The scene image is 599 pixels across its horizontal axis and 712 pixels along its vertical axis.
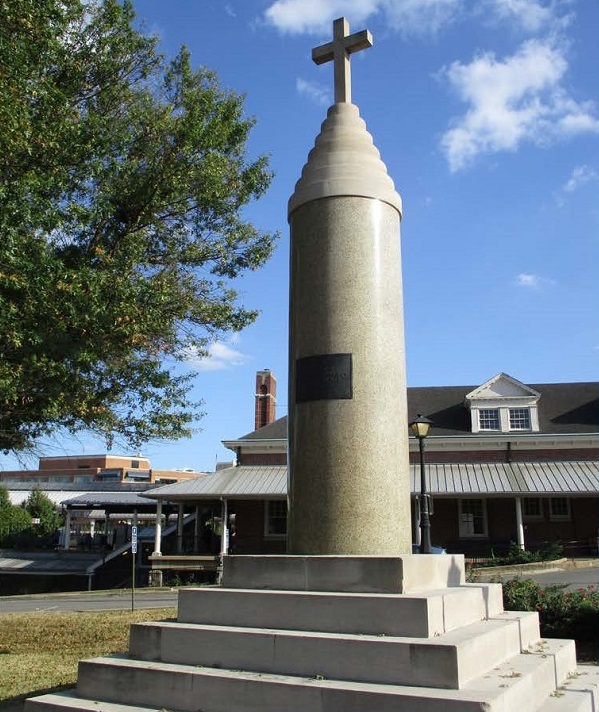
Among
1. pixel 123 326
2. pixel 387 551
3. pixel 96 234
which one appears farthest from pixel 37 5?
pixel 387 551

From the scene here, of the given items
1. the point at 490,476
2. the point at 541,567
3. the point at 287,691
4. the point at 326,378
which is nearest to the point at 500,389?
the point at 490,476

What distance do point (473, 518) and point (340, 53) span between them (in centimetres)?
2616

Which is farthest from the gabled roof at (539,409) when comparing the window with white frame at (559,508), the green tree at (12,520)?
the green tree at (12,520)

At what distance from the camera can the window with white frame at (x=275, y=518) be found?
31.8m

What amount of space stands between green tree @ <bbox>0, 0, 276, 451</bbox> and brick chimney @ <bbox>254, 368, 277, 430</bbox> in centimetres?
2454

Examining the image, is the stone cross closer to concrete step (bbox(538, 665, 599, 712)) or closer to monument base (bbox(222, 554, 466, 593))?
monument base (bbox(222, 554, 466, 593))

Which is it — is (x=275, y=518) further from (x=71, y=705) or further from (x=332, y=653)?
(x=332, y=653)

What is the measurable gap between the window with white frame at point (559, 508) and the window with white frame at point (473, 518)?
2829mm

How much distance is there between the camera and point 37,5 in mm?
11125

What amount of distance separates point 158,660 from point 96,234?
9055 mm

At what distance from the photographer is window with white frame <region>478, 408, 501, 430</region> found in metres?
33.2

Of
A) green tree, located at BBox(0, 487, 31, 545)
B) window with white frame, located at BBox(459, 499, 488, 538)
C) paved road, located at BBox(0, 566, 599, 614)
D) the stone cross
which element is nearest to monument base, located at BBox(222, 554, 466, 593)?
the stone cross

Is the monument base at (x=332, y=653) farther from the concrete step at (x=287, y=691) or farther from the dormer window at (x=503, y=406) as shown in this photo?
the dormer window at (x=503, y=406)

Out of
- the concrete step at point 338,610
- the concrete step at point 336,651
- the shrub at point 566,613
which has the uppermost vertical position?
the concrete step at point 338,610
